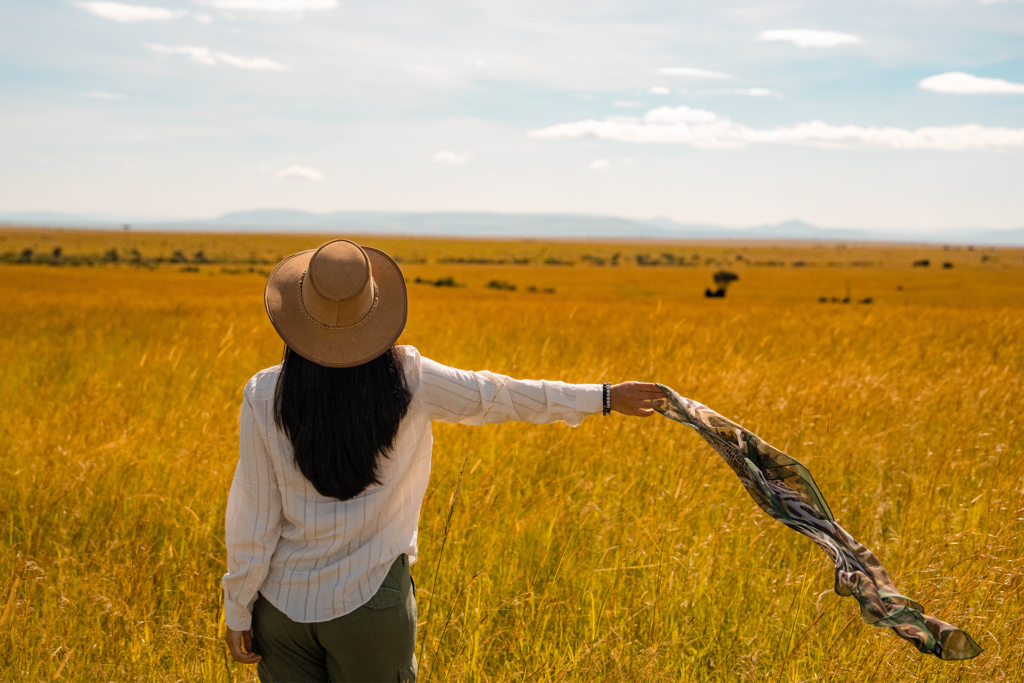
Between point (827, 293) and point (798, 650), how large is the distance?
34286 mm

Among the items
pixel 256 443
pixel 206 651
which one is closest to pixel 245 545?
pixel 256 443

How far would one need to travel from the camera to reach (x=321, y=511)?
1756 mm

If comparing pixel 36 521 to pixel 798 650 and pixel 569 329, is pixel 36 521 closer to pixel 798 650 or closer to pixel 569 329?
pixel 798 650

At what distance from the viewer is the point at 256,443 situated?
1.71 metres

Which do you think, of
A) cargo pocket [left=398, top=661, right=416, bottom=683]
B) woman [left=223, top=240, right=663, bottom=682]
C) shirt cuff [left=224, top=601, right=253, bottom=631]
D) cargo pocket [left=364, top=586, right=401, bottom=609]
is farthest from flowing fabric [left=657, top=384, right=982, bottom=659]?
shirt cuff [left=224, top=601, right=253, bottom=631]

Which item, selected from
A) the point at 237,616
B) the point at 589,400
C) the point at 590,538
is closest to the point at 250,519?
the point at 237,616

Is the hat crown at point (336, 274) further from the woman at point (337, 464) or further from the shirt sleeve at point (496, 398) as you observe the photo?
the shirt sleeve at point (496, 398)

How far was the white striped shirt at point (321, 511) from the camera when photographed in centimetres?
173

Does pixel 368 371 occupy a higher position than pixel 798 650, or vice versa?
pixel 368 371

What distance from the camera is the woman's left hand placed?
6.03 feet

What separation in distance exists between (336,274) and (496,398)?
0.56m

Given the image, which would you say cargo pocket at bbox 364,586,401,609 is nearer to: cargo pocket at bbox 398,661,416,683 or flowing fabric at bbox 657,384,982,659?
cargo pocket at bbox 398,661,416,683

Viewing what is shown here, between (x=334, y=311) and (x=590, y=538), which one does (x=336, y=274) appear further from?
(x=590, y=538)

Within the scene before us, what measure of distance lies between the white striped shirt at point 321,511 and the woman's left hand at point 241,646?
0.04 metres
